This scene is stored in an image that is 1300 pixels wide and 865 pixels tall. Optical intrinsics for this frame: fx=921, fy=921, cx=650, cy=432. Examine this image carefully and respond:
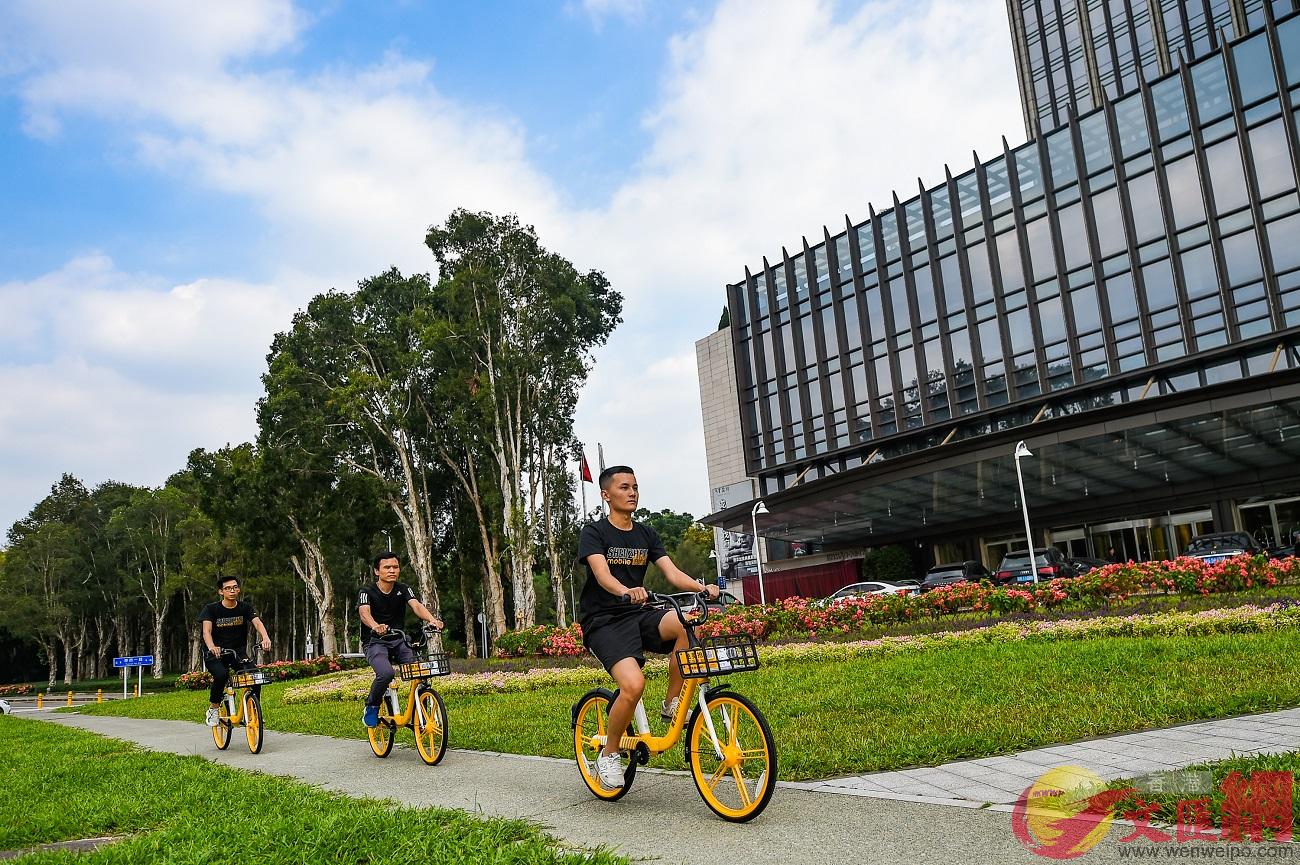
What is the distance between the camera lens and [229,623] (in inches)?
412

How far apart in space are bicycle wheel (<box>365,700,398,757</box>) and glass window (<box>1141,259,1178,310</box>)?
3339 centimetres

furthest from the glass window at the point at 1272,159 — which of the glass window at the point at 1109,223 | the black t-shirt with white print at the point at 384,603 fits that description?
the black t-shirt with white print at the point at 384,603

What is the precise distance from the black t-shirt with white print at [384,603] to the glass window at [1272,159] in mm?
34079

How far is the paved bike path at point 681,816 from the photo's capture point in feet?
12.9

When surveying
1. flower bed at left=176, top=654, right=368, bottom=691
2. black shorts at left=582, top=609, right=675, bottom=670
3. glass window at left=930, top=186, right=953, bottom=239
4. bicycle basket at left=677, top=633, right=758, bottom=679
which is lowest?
flower bed at left=176, top=654, right=368, bottom=691

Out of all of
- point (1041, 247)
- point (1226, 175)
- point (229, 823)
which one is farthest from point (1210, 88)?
point (229, 823)

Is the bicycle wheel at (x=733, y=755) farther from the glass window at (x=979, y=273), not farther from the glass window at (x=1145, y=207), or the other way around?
the glass window at (x=979, y=273)

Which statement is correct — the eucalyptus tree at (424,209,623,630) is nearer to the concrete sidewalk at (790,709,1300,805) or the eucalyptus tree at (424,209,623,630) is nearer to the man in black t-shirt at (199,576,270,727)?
the man in black t-shirt at (199,576,270,727)

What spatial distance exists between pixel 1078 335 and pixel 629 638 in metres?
35.1

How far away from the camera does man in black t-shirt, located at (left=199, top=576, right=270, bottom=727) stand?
10.2 m

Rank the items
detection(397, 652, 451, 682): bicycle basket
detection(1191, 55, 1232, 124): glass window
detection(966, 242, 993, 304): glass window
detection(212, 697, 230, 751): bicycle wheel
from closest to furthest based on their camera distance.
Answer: detection(397, 652, 451, 682): bicycle basket, detection(212, 697, 230, 751): bicycle wheel, detection(1191, 55, 1232, 124): glass window, detection(966, 242, 993, 304): glass window

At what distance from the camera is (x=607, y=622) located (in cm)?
541

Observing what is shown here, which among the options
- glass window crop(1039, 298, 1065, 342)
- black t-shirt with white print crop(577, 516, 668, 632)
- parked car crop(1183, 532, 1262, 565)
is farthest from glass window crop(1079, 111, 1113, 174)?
black t-shirt with white print crop(577, 516, 668, 632)

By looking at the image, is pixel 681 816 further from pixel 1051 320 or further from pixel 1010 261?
pixel 1010 261
